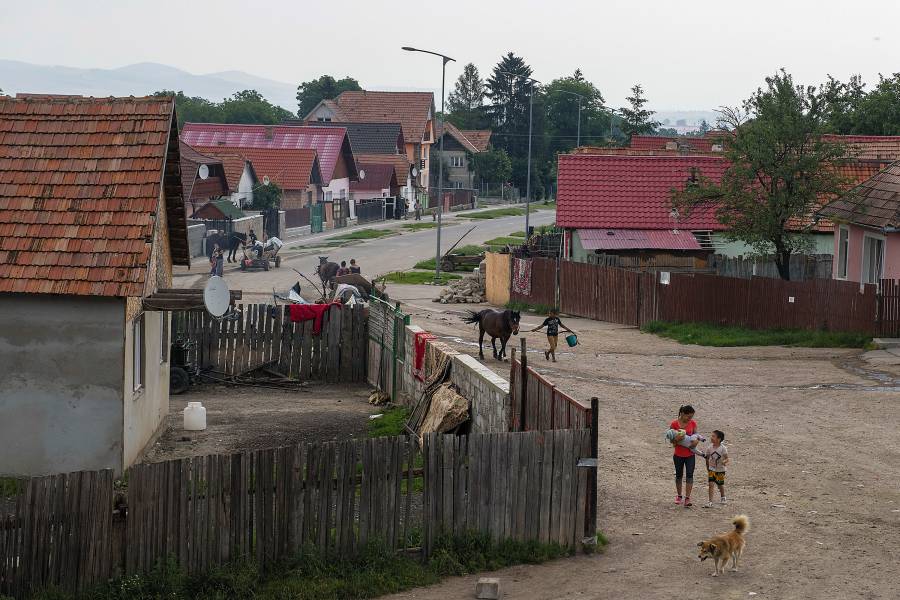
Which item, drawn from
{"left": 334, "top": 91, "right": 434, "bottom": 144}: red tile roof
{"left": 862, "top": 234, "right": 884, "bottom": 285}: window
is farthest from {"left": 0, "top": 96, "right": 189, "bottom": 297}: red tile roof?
{"left": 334, "top": 91, "right": 434, "bottom": 144}: red tile roof

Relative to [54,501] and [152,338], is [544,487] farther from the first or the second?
[152,338]

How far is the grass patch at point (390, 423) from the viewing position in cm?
1867

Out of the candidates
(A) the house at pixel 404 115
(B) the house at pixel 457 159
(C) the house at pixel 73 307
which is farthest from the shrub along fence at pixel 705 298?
(B) the house at pixel 457 159

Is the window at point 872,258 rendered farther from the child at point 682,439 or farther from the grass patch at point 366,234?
the grass patch at point 366,234

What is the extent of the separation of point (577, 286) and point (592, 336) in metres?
4.91

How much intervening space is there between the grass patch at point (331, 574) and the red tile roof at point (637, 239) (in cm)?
2470

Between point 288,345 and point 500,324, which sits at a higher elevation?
point 500,324

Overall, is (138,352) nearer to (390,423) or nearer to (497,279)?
(390,423)

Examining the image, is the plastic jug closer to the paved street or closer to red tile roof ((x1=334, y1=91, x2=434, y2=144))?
the paved street

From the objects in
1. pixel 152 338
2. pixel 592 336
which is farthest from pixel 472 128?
pixel 152 338

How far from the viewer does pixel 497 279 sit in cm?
3803

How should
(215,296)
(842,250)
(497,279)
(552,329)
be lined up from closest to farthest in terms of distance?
(215,296) < (552,329) < (842,250) < (497,279)

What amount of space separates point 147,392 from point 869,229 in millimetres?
18738

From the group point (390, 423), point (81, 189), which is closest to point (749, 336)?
point (390, 423)
